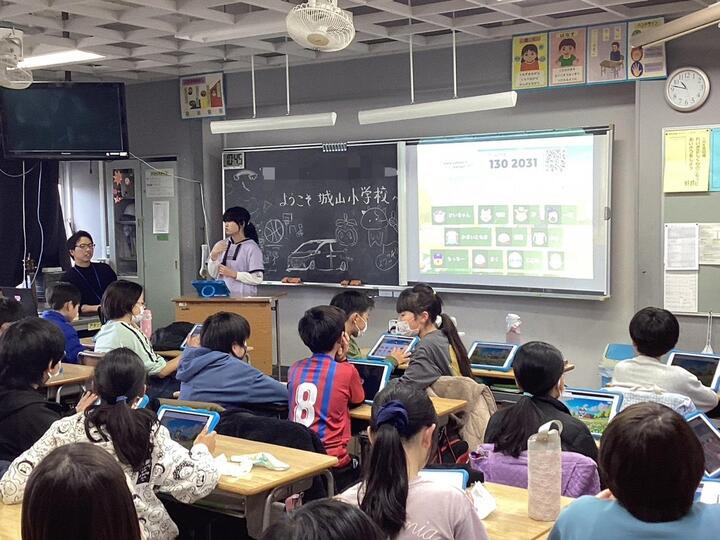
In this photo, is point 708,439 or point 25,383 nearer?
point 708,439

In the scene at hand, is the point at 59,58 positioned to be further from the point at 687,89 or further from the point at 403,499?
the point at 403,499

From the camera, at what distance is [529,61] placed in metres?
6.45

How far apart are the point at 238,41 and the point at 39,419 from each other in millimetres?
4292

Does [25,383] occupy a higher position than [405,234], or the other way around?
[405,234]

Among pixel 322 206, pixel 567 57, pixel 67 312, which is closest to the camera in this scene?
pixel 67 312

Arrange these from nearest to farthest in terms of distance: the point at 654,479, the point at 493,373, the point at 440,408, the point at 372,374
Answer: the point at 654,479, the point at 440,408, the point at 372,374, the point at 493,373

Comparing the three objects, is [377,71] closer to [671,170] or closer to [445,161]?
[445,161]

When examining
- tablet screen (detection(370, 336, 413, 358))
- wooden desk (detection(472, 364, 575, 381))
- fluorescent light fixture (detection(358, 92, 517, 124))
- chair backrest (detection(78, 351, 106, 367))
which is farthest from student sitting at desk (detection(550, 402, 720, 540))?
fluorescent light fixture (detection(358, 92, 517, 124))

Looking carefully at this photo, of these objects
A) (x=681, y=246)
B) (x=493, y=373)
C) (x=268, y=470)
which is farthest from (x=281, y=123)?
(x=268, y=470)

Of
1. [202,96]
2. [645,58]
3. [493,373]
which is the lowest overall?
[493,373]

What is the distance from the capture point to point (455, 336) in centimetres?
455

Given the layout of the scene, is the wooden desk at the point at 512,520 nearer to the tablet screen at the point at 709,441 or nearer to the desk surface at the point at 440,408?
the tablet screen at the point at 709,441

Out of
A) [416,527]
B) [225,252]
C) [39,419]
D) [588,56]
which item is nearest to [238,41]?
[225,252]

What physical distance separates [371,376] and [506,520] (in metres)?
1.93
